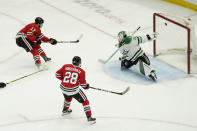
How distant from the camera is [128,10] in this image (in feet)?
35.3

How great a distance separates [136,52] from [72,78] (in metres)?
1.71

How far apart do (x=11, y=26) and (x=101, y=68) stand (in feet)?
8.43

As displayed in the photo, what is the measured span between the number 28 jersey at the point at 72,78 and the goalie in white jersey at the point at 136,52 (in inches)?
60.2

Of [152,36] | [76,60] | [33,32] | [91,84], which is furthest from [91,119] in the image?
[33,32]

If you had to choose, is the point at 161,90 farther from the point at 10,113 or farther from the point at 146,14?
the point at 146,14

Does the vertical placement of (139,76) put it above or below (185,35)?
below

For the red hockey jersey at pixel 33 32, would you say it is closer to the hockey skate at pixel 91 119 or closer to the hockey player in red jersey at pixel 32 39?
the hockey player in red jersey at pixel 32 39

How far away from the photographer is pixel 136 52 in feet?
25.8

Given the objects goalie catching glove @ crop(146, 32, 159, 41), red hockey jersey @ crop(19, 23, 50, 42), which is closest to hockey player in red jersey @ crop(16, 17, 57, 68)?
red hockey jersey @ crop(19, 23, 50, 42)

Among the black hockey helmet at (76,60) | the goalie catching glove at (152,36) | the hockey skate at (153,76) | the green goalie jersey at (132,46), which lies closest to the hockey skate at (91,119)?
the black hockey helmet at (76,60)

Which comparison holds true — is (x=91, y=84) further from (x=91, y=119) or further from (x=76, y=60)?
(x=76, y=60)

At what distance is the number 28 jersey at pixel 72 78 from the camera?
21.1 ft

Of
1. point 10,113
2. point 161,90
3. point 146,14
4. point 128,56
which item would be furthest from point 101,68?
point 146,14

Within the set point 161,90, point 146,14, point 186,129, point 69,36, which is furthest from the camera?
point 146,14
